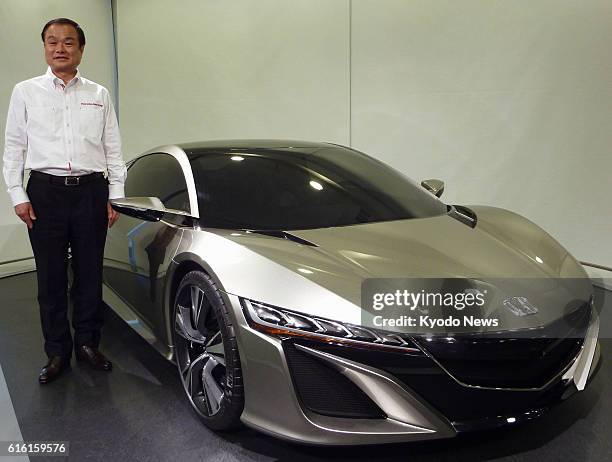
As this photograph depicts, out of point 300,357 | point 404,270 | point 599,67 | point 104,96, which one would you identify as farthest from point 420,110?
point 300,357

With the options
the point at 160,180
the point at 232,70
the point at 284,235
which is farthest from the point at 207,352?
the point at 232,70

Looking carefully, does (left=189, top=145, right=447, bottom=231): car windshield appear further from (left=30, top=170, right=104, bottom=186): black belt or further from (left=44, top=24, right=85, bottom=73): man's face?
(left=44, top=24, right=85, bottom=73): man's face

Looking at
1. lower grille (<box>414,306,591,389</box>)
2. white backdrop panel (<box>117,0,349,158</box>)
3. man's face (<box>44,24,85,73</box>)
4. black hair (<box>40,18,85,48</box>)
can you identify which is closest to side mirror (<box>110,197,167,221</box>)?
man's face (<box>44,24,85,73</box>)

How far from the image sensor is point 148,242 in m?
2.42

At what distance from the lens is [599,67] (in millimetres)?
3793

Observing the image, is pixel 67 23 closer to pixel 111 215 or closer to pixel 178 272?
pixel 111 215

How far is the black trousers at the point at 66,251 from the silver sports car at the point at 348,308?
21 cm

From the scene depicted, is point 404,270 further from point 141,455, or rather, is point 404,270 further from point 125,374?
point 125,374

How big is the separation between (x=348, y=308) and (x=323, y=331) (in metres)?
0.09

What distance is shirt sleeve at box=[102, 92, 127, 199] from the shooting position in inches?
99.1

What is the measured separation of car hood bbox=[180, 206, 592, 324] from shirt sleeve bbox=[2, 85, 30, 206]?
37.9 inches

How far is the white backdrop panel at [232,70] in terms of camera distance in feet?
14.7

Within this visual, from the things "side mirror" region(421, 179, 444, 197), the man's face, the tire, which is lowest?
the tire

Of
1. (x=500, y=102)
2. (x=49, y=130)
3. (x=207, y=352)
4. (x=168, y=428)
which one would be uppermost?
(x=500, y=102)
